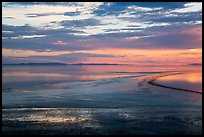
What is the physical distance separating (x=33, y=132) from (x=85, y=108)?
4.36 m

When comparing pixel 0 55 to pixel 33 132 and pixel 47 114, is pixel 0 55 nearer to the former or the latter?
pixel 33 132

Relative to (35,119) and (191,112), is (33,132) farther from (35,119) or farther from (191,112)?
(191,112)

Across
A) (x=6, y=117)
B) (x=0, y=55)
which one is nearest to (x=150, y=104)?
(x=6, y=117)

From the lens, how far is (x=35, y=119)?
31.5 feet

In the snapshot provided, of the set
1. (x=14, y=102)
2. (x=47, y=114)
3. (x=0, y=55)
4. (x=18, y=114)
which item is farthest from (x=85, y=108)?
(x=0, y=55)

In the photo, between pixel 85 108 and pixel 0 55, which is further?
pixel 85 108

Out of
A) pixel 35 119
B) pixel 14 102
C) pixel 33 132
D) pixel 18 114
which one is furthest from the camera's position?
pixel 14 102

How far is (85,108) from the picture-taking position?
39.4ft

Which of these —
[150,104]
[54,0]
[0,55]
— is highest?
[54,0]

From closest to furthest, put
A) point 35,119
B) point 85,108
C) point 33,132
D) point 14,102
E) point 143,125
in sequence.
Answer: point 33,132 → point 143,125 → point 35,119 → point 85,108 → point 14,102

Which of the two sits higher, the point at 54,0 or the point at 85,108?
the point at 54,0

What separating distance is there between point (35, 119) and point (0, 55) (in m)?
5.85

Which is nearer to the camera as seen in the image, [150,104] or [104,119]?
[104,119]

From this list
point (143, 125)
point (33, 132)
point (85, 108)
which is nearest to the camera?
point (33, 132)
